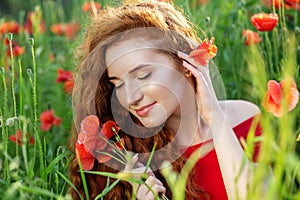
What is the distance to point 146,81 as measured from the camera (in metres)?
1.39

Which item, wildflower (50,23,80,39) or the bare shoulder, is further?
wildflower (50,23,80,39)

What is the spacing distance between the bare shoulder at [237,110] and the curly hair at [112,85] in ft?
0.57

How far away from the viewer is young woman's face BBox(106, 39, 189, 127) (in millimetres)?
1388

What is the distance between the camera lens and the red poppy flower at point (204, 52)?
4.65ft

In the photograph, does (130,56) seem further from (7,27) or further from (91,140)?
(7,27)

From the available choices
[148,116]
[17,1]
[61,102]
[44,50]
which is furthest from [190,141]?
[17,1]

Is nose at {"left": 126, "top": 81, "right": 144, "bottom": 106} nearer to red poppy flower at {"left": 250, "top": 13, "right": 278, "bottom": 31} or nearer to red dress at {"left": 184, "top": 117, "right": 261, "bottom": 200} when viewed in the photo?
red dress at {"left": 184, "top": 117, "right": 261, "bottom": 200}

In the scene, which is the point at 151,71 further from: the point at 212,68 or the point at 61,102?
the point at 61,102

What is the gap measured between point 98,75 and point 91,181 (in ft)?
0.82

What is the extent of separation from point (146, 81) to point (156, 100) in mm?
45

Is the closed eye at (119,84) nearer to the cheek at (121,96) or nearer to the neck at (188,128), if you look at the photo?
the cheek at (121,96)

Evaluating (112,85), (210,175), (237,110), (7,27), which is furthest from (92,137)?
(7,27)

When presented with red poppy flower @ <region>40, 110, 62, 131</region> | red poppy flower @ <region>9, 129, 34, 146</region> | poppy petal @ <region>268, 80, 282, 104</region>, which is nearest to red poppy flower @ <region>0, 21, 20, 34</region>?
red poppy flower @ <region>40, 110, 62, 131</region>

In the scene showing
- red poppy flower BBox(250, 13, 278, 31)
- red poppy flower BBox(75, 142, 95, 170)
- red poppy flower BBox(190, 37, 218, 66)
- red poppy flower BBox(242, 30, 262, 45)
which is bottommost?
red poppy flower BBox(75, 142, 95, 170)
